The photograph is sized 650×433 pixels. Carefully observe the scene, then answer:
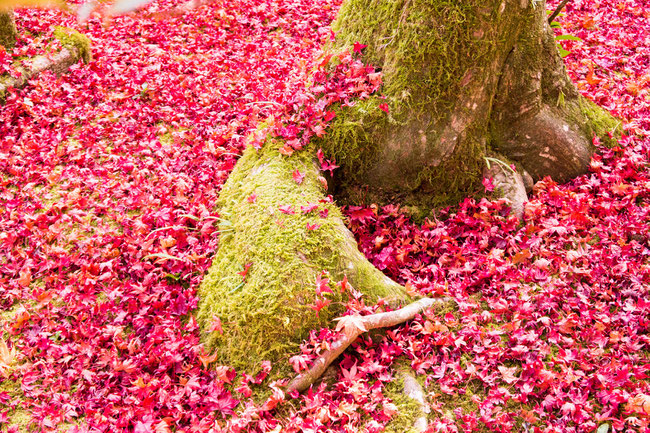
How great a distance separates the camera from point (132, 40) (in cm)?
803

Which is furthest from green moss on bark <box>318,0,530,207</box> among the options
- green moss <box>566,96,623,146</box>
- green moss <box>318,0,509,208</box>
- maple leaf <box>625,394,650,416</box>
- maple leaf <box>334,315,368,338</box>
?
maple leaf <box>625,394,650,416</box>

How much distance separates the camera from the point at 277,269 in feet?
11.5

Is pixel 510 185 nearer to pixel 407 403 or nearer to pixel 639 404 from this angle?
pixel 639 404

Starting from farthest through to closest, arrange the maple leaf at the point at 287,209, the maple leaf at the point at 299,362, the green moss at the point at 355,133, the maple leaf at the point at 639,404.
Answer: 1. the green moss at the point at 355,133
2. the maple leaf at the point at 287,209
3. the maple leaf at the point at 299,362
4. the maple leaf at the point at 639,404

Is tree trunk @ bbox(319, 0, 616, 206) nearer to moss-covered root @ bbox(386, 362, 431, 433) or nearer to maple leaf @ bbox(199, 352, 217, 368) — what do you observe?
moss-covered root @ bbox(386, 362, 431, 433)

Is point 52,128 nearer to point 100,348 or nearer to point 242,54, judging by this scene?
point 242,54

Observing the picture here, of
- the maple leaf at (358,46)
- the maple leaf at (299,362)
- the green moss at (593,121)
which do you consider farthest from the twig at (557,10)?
the maple leaf at (299,362)

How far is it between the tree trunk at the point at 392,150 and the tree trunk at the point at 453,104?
11 millimetres

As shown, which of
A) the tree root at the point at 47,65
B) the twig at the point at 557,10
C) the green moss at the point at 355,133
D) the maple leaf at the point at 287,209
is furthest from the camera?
the tree root at the point at 47,65

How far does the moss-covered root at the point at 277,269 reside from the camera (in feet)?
11.1

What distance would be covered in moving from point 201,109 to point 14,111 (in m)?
2.62

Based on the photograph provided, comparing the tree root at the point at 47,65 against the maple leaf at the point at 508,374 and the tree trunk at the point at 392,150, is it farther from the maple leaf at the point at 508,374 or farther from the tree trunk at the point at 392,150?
the maple leaf at the point at 508,374

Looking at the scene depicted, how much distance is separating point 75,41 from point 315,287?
638cm

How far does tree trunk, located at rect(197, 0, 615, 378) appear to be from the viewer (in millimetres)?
3492
